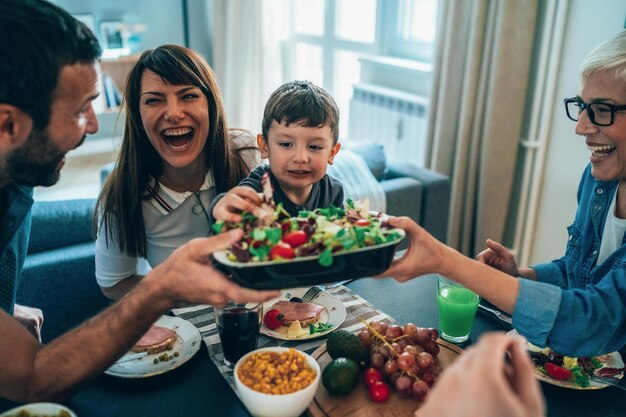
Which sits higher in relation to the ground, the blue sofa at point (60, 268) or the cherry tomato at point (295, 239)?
the cherry tomato at point (295, 239)

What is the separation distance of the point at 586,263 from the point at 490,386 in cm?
97

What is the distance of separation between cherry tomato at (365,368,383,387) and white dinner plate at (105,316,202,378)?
0.38 metres

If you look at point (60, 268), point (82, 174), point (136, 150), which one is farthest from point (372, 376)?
point (82, 174)

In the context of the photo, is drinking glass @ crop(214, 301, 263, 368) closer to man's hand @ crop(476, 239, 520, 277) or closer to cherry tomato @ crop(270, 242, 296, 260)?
cherry tomato @ crop(270, 242, 296, 260)

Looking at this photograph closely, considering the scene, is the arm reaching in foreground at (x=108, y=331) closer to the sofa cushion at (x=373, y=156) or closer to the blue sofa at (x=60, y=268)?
the blue sofa at (x=60, y=268)

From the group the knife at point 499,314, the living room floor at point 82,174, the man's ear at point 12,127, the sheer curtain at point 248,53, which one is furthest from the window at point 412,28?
the man's ear at point 12,127

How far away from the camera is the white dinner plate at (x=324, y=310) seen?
129 centimetres

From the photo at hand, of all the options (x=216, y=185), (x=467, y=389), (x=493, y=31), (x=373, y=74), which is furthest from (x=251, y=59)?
(x=467, y=389)

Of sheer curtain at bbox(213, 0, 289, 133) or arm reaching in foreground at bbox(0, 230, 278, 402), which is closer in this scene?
arm reaching in foreground at bbox(0, 230, 278, 402)

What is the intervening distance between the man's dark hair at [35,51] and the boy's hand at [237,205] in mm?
435

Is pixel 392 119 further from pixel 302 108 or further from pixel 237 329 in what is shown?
pixel 237 329

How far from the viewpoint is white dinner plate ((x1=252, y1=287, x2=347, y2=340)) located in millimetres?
1289

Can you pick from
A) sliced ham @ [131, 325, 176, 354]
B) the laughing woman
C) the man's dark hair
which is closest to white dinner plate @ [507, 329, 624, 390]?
sliced ham @ [131, 325, 176, 354]

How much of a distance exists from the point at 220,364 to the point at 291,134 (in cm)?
66
